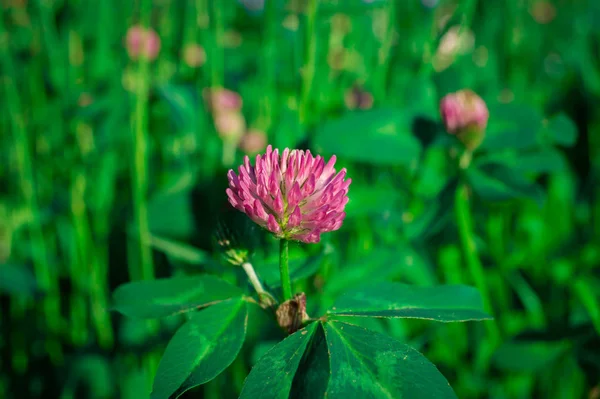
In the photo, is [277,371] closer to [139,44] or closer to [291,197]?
[291,197]

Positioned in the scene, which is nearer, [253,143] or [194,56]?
[253,143]

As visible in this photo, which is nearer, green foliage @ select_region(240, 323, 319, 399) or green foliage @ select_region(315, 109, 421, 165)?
green foliage @ select_region(240, 323, 319, 399)

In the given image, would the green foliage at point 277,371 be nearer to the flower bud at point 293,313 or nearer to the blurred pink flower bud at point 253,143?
the flower bud at point 293,313

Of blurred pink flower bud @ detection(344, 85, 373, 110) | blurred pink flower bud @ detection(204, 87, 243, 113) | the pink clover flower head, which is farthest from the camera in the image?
blurred pink flower bud @ detection(344, 85, 373, 110)

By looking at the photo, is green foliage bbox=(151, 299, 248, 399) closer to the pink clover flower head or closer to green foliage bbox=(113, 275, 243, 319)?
green foliage bbox=(113, 275, 243, 319)

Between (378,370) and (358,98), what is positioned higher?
(358,98)

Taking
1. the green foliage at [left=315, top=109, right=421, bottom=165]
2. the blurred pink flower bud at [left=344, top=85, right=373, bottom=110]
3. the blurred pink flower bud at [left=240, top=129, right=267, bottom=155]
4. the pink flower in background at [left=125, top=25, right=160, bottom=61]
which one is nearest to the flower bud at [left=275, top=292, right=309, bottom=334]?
the green foliage at [left=315, top=109, right=421, bottom=165]

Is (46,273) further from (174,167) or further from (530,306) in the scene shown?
(530,306)

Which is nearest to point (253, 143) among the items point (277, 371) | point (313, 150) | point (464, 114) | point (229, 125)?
point (229, 125)
